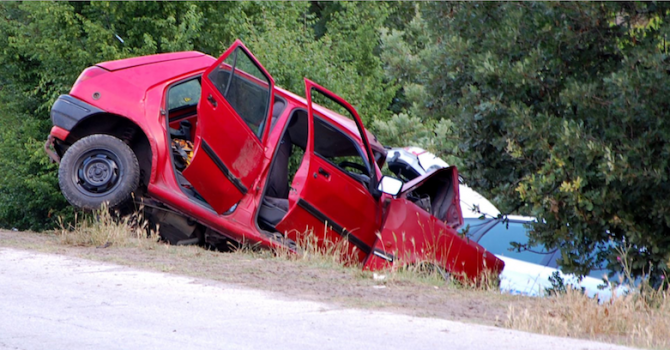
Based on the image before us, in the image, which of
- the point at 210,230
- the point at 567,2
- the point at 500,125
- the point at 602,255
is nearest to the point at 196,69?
the point at 210,230

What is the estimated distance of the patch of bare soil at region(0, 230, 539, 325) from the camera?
6078 mm

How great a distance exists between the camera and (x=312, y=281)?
6.93 metres

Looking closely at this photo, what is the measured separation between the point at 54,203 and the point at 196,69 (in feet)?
24.9

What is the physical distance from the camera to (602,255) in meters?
8.19

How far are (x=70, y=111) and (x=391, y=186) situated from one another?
332cm

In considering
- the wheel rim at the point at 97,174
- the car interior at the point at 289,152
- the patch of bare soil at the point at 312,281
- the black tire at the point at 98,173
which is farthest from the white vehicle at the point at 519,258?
the wheel rim at the point at 97,174

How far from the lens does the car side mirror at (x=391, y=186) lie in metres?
8.35

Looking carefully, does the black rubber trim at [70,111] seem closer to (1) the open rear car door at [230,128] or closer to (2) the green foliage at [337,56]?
(1) the open rear car door at [230,128]

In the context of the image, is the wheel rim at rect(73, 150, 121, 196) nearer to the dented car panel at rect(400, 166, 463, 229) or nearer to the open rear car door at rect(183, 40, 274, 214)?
the open rear car door at rect(183, 40, 274, 214)

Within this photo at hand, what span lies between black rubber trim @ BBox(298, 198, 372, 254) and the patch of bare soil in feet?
2.00

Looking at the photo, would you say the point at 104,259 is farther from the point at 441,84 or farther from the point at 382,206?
the point at 441,84

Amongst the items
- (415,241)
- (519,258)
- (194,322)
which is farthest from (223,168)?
(519,258)

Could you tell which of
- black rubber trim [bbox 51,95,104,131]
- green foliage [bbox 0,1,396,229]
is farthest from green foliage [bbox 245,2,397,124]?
black rubber trim [bbox 51,95,104,131]

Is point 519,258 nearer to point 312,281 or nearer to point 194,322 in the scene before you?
point 312,281
